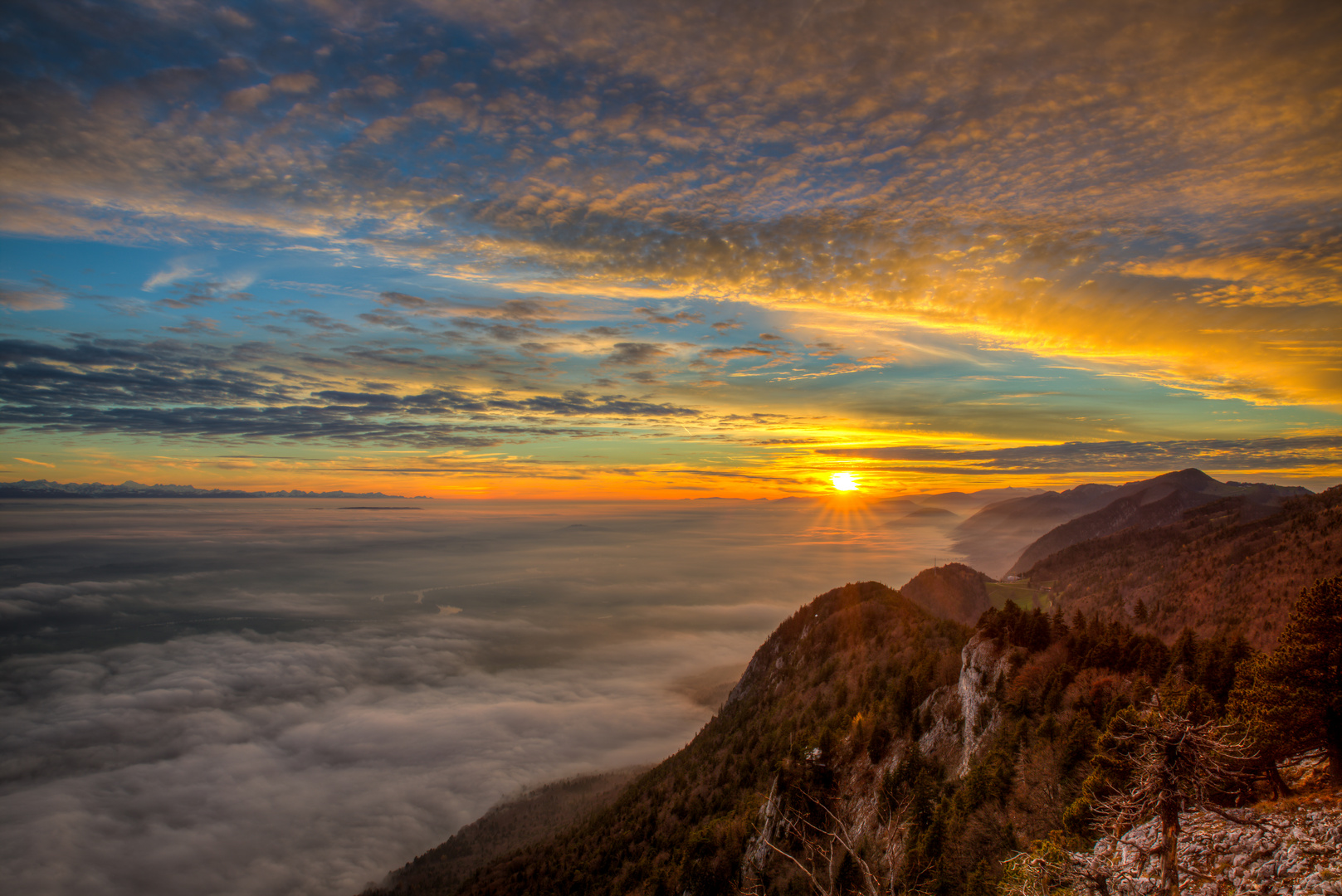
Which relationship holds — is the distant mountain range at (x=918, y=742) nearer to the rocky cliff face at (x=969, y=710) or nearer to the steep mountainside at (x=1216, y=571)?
the rocky cliff face at (x=969, y=710)

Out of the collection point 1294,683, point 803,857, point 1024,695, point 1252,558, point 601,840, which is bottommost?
point 601,840

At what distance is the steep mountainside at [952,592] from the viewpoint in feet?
467

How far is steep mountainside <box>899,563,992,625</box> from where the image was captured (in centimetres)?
14225

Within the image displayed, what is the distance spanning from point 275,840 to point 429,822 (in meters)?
39.0

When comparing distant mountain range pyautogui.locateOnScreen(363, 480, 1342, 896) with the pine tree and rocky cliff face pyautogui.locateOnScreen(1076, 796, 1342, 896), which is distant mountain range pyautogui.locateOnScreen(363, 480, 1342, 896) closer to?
rocky cliff face pyautogui.locateOnScreen(1076, 796, 1342, 896)

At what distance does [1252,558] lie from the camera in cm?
11412

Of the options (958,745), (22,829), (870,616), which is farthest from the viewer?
(22,829)

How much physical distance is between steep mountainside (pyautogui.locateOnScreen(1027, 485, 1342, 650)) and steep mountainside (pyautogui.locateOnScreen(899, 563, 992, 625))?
2135 centimetres

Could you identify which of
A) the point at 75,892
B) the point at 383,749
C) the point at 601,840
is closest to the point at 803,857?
the point at 601,840

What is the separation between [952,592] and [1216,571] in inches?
2191

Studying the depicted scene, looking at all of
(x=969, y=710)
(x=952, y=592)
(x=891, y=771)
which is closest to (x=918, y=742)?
(x=891, y=771)

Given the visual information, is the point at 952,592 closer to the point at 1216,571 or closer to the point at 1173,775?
the point at 1216,571

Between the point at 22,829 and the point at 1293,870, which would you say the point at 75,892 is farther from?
the point at 1293,870

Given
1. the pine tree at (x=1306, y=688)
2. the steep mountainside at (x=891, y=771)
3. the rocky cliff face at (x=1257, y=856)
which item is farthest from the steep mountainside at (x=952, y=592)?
the rocky cliff face at (x=1257, y=856)
